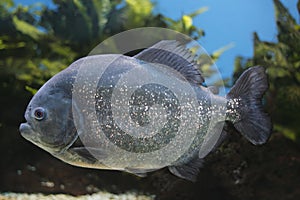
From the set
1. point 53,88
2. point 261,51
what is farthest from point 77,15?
point 53,88

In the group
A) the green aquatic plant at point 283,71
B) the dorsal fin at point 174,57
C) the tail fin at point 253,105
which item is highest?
the dorsal fin at point 174,57

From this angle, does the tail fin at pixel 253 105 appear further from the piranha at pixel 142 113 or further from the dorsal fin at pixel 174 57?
the dorsal fin at pixel 174 57

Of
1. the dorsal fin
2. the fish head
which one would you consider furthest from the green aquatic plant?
the fish head

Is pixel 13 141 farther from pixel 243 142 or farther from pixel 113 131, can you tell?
pixel 113 131

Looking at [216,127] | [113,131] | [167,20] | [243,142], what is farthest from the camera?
[167,20]

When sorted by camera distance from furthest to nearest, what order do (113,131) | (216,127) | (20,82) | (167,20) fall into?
(167,20) < (20,82) < (216,127) < (113,131)

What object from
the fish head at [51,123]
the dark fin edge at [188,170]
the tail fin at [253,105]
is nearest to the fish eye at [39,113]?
the fish head at [51,123]

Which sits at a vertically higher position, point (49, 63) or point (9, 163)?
point (49, 63)
